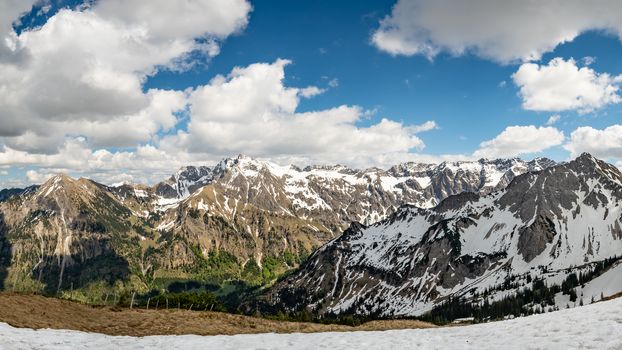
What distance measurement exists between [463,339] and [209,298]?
4464 inches

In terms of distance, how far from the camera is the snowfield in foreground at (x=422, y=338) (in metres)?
24.6

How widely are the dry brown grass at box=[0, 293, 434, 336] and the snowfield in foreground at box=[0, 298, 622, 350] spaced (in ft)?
11.0

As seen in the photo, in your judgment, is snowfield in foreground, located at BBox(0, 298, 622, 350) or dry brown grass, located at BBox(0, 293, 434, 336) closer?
snowfield in foreground, located at BBox(0, 298, 622, 350)

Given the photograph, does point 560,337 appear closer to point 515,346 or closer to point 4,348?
point 515,346

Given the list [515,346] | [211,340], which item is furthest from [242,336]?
[515,346]

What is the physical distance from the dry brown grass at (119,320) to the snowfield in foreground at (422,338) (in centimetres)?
336

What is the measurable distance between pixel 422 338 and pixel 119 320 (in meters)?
29.9

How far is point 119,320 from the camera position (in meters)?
42.1

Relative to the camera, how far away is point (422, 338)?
30312mm

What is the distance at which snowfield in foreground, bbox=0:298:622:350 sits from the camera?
24562mm

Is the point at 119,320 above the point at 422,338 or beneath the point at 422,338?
beneath

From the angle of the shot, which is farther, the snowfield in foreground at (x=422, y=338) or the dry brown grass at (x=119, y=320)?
the dry brown grass at (x=119, y=320)

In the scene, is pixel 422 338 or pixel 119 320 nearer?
pixel 422 338

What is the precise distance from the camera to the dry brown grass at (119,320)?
34500 mm
